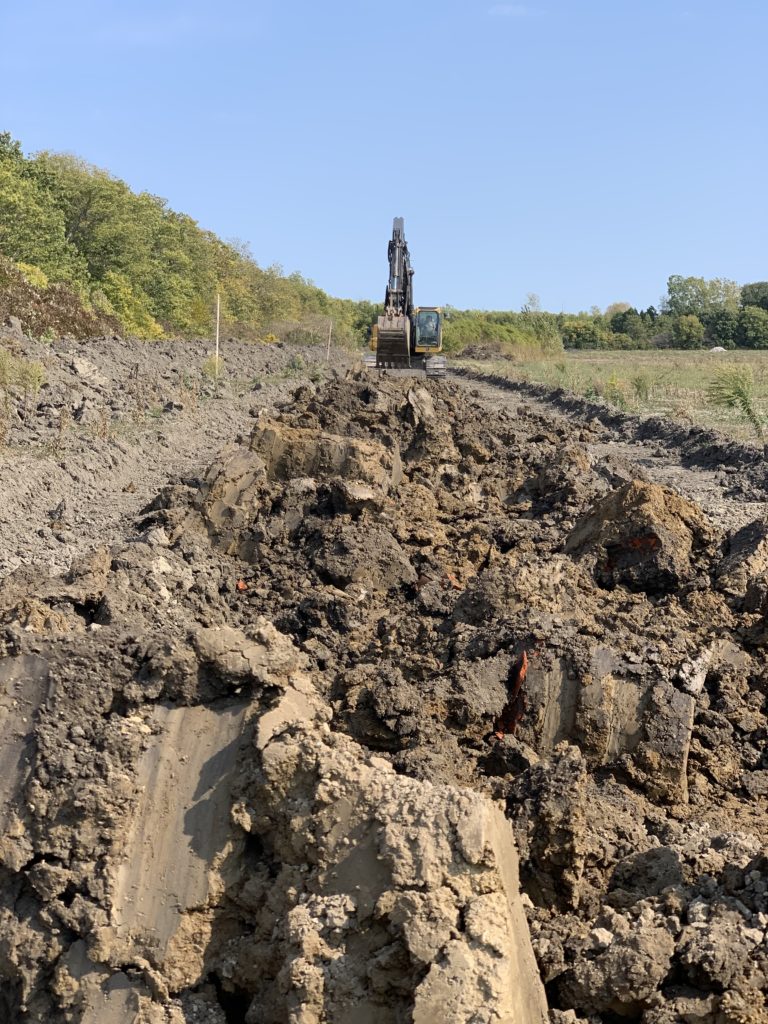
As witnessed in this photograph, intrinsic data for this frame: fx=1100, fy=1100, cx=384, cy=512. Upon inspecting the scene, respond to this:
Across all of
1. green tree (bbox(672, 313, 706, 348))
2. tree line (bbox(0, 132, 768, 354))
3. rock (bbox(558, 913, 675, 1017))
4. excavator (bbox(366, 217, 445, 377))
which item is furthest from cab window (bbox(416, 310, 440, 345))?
green tree (bbox(672, 313, 706, 348))

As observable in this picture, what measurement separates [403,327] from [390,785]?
2655 centimetres

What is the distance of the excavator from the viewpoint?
97.7ft

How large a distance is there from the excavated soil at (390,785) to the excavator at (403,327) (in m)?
22.8

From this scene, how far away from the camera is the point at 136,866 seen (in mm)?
3781

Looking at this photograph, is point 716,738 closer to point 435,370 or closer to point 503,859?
point 503,859

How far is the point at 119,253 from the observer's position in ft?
163

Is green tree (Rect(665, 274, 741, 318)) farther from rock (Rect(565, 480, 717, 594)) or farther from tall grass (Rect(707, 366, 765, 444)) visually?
rock (Rect(565, 480, 717, 594))

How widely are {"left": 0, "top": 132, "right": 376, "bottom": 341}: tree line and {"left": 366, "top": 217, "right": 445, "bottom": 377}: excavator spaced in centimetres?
1026

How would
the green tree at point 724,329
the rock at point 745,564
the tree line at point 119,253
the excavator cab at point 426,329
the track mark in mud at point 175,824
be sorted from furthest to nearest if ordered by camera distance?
1. the green tree at point 724,329
2. the tree line at point 119,253
3. the excavator cab at point 426,329
4. the rock at point 745,564
5. the track mark in mud at point 175,824

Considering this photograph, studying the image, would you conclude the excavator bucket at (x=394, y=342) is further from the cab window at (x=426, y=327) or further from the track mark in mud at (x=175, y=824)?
the track mark in mud at (x=175, y=824)

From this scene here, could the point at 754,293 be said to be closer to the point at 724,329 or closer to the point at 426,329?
the point at 724,329

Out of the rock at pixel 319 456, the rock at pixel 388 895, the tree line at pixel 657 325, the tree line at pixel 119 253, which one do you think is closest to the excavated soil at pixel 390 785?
the rock at pixel 388 895

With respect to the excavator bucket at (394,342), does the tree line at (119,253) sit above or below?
above

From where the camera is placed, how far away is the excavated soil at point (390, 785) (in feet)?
10.8
